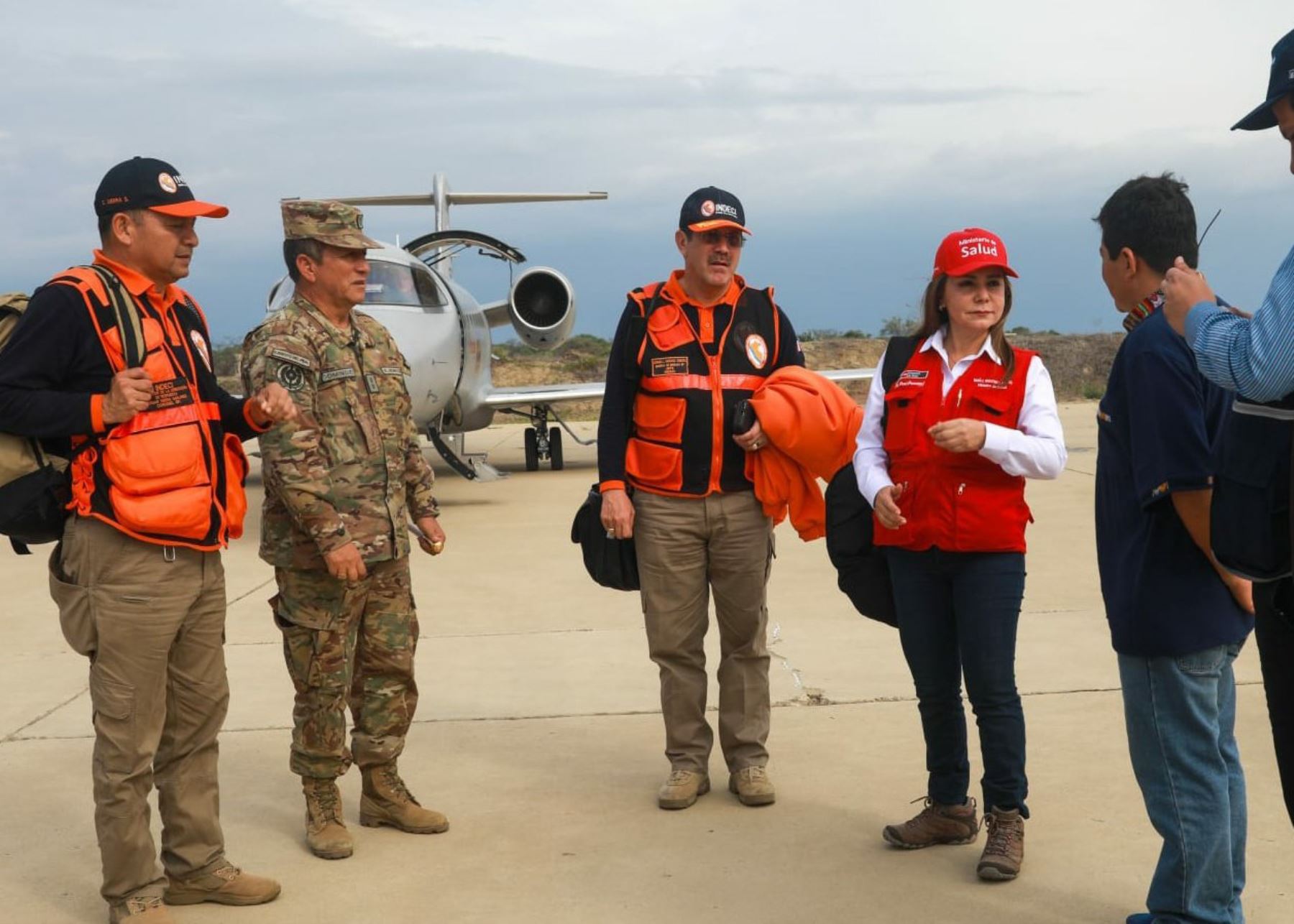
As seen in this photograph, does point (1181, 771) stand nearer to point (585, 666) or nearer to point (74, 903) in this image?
point (74, 903)

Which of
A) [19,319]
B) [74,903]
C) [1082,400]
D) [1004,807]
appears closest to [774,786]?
[1004,807]

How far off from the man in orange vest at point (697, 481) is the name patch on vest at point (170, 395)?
159 cm

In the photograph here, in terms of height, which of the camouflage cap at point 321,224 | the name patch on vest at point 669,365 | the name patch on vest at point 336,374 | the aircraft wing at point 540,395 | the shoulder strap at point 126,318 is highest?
the camouflage cap at point 321,224

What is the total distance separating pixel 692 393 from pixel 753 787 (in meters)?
1.44

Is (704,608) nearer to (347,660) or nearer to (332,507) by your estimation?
(347,660)

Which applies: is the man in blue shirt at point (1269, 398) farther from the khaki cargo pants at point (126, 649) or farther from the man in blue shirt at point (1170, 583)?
the khaki cargo pants at point (126, 649)

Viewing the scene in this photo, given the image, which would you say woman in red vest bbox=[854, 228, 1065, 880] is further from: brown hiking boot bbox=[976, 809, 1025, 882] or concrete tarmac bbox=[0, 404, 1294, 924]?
concrete tarmac bbox=[0, 404, 1294, 924]

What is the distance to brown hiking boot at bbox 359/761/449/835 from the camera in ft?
15.3

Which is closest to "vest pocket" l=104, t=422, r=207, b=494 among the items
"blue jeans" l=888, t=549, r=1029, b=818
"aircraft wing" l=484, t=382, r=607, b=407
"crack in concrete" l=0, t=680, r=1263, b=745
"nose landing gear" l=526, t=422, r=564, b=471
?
"blue jeans" l=888, t=549, r=1029, b=818

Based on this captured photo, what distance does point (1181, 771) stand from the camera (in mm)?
3398

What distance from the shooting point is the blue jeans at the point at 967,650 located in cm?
409

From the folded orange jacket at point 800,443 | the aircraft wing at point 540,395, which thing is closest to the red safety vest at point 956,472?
the folded orange jacket at point 800,443

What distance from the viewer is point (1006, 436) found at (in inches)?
157

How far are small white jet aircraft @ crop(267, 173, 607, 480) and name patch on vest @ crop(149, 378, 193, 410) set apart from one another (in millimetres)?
7059
